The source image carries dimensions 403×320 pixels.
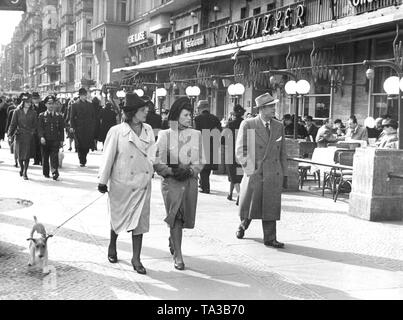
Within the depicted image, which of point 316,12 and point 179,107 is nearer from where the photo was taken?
point 179,107

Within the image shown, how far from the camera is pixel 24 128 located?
12.7 metres

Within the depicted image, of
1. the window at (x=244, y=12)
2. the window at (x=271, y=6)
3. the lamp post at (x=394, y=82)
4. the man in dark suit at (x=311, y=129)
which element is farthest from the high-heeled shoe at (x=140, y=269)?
the window at (x=244, y=12)

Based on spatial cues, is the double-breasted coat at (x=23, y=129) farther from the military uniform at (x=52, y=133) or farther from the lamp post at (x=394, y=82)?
the lamp post at (x=394, y=82)

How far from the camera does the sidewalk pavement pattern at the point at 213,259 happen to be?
5.05m

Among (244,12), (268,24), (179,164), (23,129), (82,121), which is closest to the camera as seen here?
(179,164)

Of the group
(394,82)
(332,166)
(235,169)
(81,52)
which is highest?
(81,52)

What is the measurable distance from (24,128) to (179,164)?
7710mm

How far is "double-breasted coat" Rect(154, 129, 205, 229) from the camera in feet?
19.4

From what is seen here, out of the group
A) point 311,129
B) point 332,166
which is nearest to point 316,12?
point 311,129

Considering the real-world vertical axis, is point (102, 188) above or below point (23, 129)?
below

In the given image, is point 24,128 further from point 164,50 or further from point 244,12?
point 164,50

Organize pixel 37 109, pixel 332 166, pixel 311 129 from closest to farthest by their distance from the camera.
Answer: pixel 332 166
pixel 37 109
pixel 311 129

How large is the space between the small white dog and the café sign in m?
15.0

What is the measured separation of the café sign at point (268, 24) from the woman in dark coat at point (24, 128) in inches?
387
